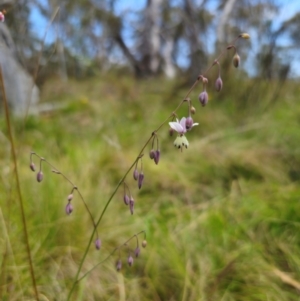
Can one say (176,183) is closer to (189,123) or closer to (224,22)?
(189,123)

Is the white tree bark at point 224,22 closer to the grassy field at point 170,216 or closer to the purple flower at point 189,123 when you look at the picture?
the grassy field at point 170,216

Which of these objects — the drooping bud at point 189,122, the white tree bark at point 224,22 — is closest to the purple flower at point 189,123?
the drooping bud at point 189,122

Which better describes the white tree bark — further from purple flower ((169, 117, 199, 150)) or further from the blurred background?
purple flower ((169, 117, 199, 150))

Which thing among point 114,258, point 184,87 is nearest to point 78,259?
point 114,258

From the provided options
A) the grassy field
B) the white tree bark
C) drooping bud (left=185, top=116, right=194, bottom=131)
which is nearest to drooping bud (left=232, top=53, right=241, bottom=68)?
drooping bud (left=185, top=116, right=194, bottom=131)

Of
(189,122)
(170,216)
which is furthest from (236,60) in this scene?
(170,216)

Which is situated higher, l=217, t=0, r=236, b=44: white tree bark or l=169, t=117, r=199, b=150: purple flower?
l=217, t=0, r=236, b=44: white tree bark

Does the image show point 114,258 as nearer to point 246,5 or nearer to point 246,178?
point 246,178

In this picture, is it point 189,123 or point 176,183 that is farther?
point 176,183
